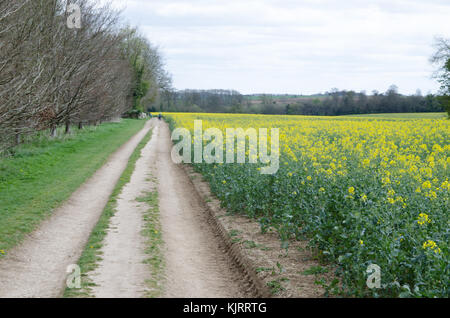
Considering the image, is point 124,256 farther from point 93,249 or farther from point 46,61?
point 46,61

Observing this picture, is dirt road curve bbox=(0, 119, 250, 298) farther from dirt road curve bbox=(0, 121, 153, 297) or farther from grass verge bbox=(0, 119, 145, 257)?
grass verge bbox=(0, 119, 145, 257)

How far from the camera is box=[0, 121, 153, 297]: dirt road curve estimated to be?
22.5 feet

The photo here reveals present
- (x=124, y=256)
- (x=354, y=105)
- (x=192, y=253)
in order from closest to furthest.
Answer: (x=124, y=256), (x=192, y=253), (x=354, y=105)

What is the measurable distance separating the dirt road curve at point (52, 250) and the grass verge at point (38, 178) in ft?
1.01

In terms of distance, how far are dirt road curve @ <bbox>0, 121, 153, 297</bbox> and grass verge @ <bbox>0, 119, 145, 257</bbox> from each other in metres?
0.31

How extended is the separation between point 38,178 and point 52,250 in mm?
8394

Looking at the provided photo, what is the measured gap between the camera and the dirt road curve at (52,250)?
684cm

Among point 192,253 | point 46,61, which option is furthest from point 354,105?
point 192,253

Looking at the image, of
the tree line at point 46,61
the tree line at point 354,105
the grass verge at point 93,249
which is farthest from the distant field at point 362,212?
the tree line at point 354,105

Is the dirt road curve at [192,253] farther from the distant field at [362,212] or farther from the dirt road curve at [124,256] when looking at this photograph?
the distant field at [362,212]

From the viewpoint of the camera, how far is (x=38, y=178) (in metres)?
16.4
